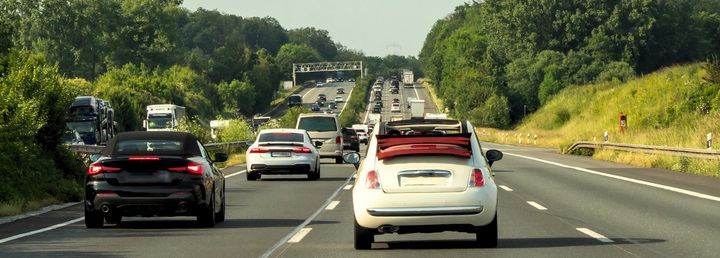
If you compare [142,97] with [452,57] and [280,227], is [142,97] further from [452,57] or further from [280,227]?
[280,227]

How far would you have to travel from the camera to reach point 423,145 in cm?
1391

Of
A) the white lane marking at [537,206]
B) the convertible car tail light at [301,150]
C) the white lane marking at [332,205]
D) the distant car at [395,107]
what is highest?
the distant car at [395,107]

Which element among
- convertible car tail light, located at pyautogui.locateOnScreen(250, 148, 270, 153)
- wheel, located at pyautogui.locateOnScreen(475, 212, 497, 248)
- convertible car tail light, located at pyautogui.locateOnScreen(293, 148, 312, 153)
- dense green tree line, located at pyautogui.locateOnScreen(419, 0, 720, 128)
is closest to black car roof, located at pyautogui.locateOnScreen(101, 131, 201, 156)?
wheel, located at pyautogui.locateOnScreen(475, 212, 497, 248)

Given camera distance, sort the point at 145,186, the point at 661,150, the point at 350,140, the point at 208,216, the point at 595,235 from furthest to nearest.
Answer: the point at 350,140 < the point at 661,150 < the point at 208,216 < the point at 145,186 < the point at 595,235

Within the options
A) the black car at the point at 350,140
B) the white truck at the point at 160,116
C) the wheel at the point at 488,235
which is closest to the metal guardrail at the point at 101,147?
the black car at the point at 350,140

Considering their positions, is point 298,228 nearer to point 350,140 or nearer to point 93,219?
point 93,219

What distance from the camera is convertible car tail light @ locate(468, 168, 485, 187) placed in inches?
536

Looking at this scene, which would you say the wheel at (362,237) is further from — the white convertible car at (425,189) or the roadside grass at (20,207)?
the roadside grass at (20,207)

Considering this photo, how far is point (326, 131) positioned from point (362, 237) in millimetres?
29943

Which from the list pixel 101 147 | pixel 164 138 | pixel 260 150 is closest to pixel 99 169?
pixel 164 138

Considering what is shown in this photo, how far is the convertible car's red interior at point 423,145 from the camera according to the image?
45.0 feet

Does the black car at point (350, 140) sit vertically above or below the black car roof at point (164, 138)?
below

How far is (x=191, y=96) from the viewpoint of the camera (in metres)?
140

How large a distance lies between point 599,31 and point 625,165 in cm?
9295
